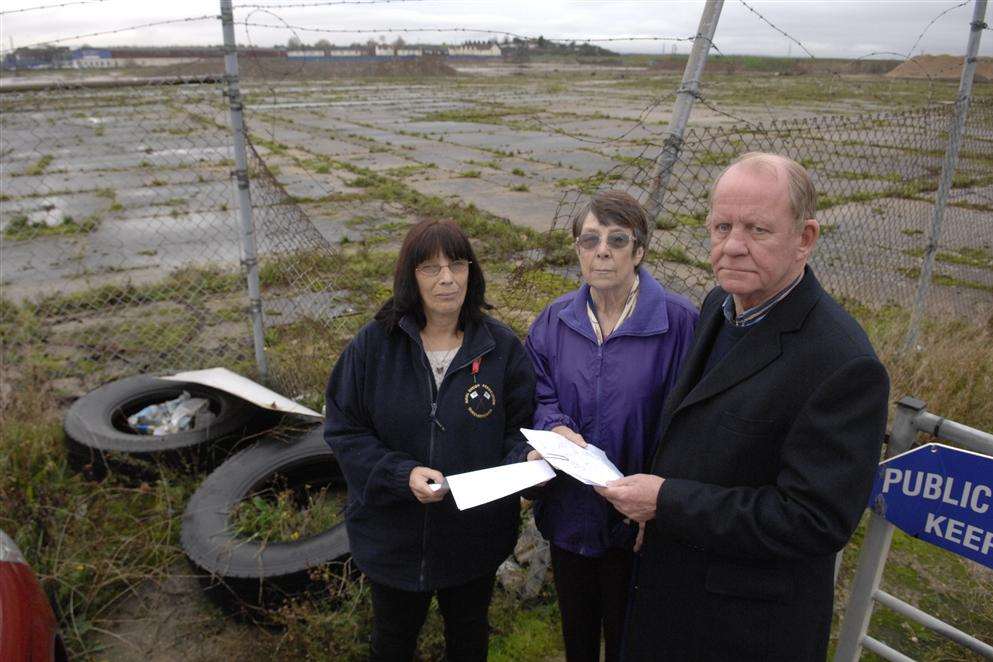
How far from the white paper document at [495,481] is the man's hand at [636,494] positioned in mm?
249

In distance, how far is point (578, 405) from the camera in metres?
2.23

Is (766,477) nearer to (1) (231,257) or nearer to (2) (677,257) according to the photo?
(2) (677,257)

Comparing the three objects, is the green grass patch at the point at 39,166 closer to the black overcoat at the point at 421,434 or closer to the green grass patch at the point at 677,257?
the green grass patch at the point at 677,257

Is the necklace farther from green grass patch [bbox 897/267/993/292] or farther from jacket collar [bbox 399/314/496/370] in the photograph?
green grass patch [bbox 897/267/993/292]

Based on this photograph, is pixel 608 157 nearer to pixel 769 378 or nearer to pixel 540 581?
pixel 540 581

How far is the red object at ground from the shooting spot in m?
2.23

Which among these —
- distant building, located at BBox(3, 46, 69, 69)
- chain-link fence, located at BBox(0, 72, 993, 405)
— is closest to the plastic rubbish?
chain-link fence, located at BBox(0, 72, 993, 405)

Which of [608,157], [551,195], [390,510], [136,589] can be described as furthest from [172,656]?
[608,157]

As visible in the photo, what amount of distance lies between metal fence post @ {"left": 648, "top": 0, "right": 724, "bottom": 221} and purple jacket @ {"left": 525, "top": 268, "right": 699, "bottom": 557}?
3.33 feet

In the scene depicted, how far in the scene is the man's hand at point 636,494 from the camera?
5.72 ft

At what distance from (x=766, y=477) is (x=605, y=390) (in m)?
0.61

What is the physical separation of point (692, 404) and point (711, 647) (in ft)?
2.13

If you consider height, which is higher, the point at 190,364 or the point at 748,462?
the point at 748,462

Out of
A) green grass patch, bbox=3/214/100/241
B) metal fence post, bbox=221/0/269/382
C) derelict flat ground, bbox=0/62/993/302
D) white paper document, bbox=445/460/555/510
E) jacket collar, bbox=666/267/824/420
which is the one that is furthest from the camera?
green grass patch, bbox=3/214/100/241
